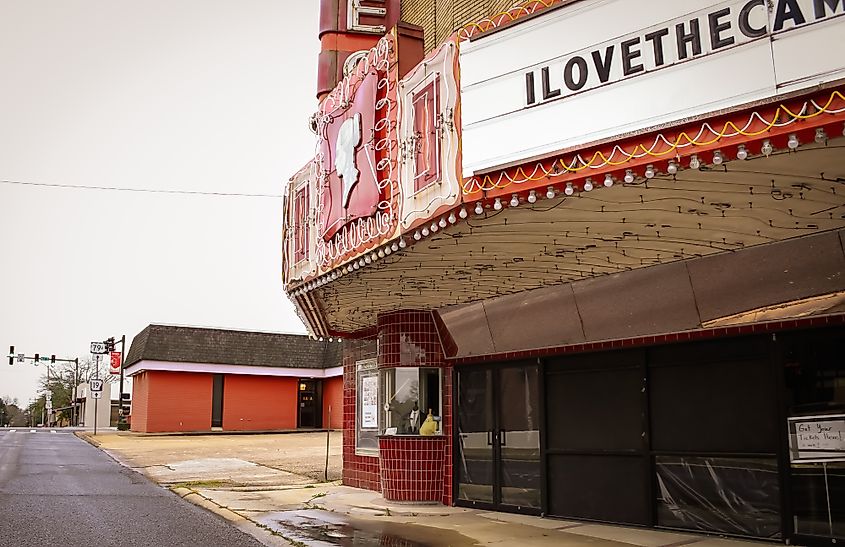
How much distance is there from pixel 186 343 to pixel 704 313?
3551cm

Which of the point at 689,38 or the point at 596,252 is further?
the point at 596,252

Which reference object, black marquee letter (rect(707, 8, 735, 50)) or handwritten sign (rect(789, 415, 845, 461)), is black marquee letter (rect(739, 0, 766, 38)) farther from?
handwritten sign (rect(789, 415, 845, 461))

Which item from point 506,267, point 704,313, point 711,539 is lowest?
point 711,539

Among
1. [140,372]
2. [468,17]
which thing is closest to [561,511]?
[468,17]

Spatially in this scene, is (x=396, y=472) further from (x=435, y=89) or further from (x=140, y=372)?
(x=140, y=372)

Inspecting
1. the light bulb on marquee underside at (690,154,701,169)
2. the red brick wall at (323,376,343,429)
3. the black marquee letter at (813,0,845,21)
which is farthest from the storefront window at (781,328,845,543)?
the red brick wall at (323,376,343,429)

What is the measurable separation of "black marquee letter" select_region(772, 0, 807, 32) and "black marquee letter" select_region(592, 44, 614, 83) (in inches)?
55.8

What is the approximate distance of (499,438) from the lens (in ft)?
42.2

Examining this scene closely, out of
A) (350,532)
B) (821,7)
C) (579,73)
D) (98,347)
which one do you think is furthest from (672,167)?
(98,347)

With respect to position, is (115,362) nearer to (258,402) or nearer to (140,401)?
(140,401)

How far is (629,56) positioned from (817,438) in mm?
4999

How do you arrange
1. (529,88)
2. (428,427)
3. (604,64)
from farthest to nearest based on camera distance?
(428,427) → (529,88) → (604,64)

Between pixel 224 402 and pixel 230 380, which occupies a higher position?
pixel 230 380

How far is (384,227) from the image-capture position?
9.88m
